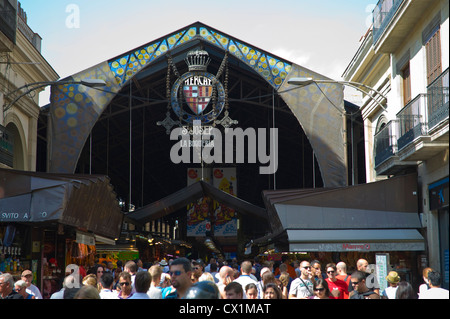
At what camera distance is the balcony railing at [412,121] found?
16.2 m

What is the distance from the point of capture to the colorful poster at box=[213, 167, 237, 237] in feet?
121

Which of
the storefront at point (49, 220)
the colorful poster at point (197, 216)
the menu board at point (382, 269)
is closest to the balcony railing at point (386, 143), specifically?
the menu board at point (382, 269)

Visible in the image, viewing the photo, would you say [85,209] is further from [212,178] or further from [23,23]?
[212,178]

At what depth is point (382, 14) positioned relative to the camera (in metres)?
20.4

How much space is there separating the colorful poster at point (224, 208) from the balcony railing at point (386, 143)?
1702cm

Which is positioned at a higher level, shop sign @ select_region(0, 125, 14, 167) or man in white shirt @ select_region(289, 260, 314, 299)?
shop sign @ select_region(0, 125, 14, 167)

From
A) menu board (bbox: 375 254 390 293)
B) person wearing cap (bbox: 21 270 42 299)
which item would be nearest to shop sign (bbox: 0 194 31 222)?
person wearing cap (bbox: 21 270 42 299)

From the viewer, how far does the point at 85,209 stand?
18.0 meters

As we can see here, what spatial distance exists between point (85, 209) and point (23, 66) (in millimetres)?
7755

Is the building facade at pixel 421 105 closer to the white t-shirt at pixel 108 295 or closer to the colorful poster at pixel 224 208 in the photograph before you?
the white t-shirt at pixel 108 295

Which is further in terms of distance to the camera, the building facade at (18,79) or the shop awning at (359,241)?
the building facade at (18,79)

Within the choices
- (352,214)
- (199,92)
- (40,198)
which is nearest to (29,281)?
(40,198)

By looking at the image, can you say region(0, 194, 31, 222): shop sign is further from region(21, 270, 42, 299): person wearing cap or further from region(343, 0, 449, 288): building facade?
region(343, 0, 449, 288): building facade

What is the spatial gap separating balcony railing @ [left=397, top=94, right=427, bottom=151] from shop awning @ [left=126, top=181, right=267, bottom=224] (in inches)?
450
